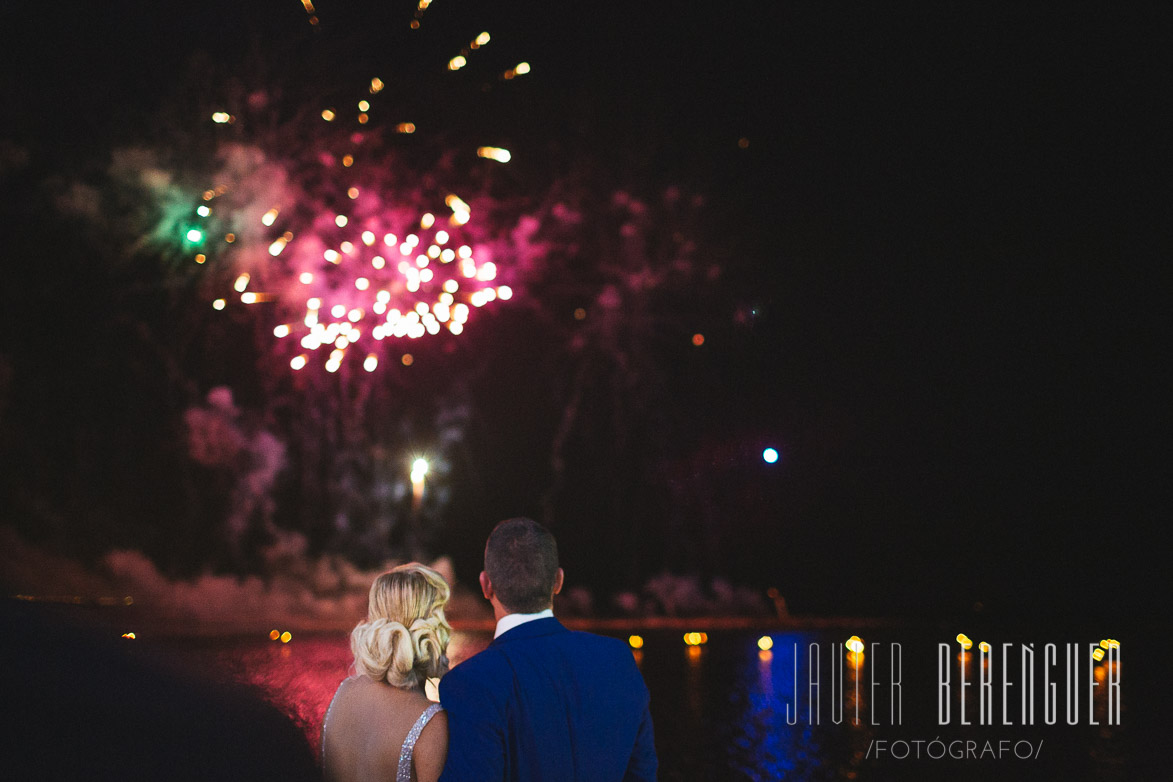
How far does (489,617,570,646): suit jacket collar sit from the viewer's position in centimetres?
202

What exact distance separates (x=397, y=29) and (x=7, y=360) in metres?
7.32

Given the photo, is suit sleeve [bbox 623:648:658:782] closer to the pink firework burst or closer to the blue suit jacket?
the blue suit jacket

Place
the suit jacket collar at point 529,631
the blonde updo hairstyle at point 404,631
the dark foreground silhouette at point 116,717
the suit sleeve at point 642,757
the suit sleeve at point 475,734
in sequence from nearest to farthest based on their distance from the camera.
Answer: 1. the dark foreground silhouette at point 116,717
2. the suit sleeve at point 475,734
3. the suit jacket collar at point 529,631
4. the suit sleeve at point 642,757
5. the blonde updo hairstyle at point 404,631

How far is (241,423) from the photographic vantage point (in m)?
13.1

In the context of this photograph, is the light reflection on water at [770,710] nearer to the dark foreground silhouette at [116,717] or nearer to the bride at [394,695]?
the bride at [394,695]

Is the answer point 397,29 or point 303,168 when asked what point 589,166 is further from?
point 303,168

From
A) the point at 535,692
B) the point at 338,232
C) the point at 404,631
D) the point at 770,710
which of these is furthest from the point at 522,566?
the point at 338,232

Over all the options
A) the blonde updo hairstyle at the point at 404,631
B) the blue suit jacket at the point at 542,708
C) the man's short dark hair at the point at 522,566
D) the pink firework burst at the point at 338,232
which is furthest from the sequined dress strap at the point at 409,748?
the pink firework burst at the point at 338,232

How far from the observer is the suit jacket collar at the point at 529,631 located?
6.63 ft

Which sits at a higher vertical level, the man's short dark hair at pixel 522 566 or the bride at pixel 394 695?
the man's short dark hair at pixel 522 566

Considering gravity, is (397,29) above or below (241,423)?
above

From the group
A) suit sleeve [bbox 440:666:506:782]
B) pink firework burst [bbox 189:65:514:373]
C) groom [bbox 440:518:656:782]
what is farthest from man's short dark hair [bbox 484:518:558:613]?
pink firework burst [bbox 189:65:514:373]

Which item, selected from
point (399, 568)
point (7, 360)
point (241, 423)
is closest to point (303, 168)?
point (241, 423)

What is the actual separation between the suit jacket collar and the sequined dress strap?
1.37ft
